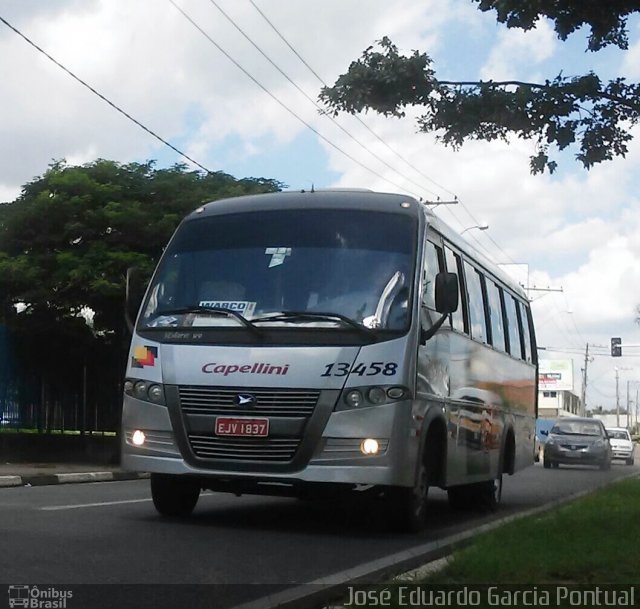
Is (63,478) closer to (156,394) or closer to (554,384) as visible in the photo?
(156,394)

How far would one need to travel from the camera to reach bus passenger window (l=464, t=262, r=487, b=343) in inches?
508

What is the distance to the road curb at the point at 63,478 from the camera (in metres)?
17.4

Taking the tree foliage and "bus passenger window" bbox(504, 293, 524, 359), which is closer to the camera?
"bus passenger window" bbox(504, 293, 524, 359)

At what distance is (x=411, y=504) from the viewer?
10.1 m

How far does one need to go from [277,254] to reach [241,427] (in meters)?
1.60

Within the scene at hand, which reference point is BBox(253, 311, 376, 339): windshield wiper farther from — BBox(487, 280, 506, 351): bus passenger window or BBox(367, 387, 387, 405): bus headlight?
BBox(487, 280, 506, 351): bus passenger window

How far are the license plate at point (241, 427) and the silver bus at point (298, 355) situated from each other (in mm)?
11

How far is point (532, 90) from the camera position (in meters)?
11.4

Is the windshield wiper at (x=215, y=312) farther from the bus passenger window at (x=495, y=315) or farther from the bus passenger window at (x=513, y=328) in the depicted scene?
the bus passenger window at (x=513, y=328)

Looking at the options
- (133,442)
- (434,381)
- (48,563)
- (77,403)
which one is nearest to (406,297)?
(434,381)

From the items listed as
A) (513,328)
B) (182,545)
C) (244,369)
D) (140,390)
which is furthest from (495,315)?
(182,545)

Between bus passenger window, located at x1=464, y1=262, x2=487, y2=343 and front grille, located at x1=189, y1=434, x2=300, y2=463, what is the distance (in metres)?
3.85

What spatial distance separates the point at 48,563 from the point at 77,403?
750 inches

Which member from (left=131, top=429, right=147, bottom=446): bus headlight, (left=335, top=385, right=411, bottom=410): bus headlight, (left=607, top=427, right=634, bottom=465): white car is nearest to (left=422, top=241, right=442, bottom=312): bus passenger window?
(left=335, top=385, right=411, bottom=410): bus headlight
